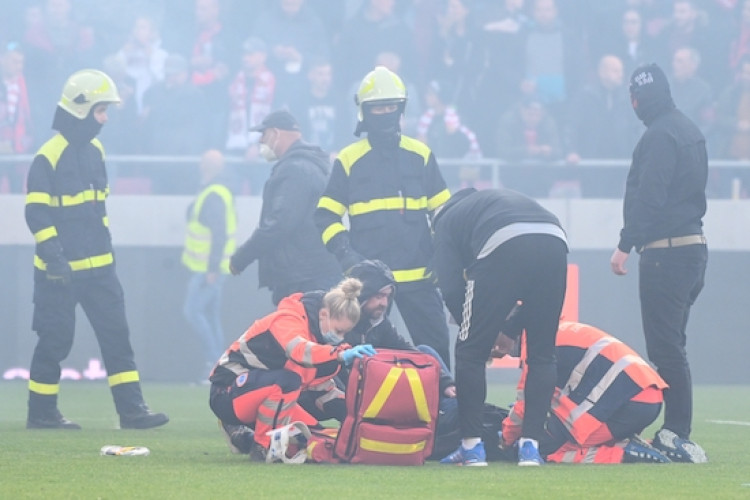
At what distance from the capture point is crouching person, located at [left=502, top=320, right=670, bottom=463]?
7.09m

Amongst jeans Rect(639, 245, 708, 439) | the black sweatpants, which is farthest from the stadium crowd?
the black sweatpants

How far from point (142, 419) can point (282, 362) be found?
255cm

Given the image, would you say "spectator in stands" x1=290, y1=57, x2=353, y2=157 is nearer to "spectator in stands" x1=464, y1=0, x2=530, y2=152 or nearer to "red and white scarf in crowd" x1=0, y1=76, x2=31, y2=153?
"spectator in stands" x1=464, y1=0, x2=530, y2=152

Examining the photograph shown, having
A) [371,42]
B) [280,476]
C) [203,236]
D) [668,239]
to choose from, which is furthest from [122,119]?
[280,476]

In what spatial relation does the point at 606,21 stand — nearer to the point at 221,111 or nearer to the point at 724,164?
the point at 724,164

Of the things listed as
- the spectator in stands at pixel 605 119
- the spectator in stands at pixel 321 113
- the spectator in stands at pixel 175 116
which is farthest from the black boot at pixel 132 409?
the spectator in stands at pixel 605 119

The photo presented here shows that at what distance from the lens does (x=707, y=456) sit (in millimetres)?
7543

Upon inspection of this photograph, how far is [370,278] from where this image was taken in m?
7.10

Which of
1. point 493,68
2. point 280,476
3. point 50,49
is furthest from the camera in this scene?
point 50,49

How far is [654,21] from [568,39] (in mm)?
1132

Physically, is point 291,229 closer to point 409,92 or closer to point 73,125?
point 73,125

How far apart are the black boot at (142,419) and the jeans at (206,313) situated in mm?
4813

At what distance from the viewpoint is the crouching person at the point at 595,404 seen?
23.2ft

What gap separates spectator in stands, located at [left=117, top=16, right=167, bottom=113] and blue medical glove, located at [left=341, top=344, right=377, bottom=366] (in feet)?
34.6
